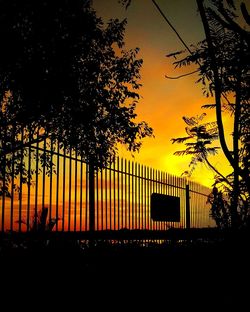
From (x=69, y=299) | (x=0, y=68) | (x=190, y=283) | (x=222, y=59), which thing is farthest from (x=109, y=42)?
(x=69, y=299)

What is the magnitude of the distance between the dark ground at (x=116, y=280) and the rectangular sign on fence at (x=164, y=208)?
714cm

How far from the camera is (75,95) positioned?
12.9 meters

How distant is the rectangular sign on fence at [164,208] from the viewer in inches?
517

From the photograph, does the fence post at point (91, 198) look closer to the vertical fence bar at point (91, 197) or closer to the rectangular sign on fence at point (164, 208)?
the vertical fence bar at point (91, 197)

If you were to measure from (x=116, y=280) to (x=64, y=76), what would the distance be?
9.03 m

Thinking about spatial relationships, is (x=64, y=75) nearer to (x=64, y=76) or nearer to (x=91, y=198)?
(x=64, y=76)

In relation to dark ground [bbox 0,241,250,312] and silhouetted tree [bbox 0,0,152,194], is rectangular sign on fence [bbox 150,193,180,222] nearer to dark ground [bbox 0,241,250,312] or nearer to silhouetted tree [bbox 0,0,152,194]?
silhouetted tree [bbox 0,0,152,194]

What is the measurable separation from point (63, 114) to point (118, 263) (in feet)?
28.7

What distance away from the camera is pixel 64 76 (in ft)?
40.8

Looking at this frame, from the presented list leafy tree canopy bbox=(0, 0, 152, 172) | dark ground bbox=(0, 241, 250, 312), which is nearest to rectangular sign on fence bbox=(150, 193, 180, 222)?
leafy tree canopy bbox=(0, 0, 152, 172)

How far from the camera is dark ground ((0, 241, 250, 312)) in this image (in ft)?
11.3

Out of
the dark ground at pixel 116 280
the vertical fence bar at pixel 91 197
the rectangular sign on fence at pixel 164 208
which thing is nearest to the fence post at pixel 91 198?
the vertical fence bar at pixel 91 197

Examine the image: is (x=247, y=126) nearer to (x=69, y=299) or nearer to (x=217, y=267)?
(x=217, y=267)


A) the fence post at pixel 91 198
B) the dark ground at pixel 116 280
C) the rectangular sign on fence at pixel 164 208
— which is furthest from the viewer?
the rectangular sign on fence at pixel 164 208
